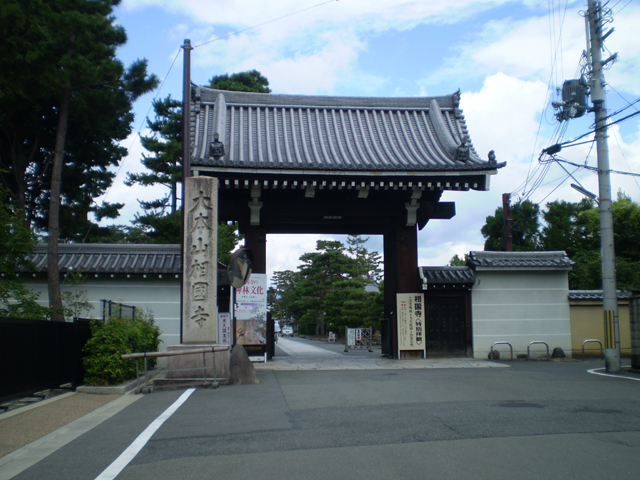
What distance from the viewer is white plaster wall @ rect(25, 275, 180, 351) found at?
15055mm

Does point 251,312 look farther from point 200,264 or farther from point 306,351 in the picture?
point 306,351

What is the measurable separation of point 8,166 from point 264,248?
1145 centimetres

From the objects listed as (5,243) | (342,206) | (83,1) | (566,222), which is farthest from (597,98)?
(566,222)

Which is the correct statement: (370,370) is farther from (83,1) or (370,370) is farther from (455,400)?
(83,1)

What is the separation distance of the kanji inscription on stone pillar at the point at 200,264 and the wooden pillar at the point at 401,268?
6.46m

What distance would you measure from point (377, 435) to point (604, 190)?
34.5 feet

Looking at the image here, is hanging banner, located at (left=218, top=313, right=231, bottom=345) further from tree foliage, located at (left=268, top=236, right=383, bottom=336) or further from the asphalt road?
tree foliage, located at (left=268, top=236, right=383, bottom=336)

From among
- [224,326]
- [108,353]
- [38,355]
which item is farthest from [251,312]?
[38,355]

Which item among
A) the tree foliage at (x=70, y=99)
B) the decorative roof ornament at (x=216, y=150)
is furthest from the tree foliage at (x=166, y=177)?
the decorative roof ornament at (x=216, y=150)

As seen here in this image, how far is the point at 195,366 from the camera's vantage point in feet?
34.0

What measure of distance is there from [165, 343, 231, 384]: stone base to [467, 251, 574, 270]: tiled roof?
8.62m

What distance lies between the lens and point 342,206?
15.7m

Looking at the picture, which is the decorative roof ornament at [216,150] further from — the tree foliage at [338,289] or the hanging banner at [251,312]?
the tree foliage at [338,289]

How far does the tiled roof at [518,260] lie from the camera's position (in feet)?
51.4
